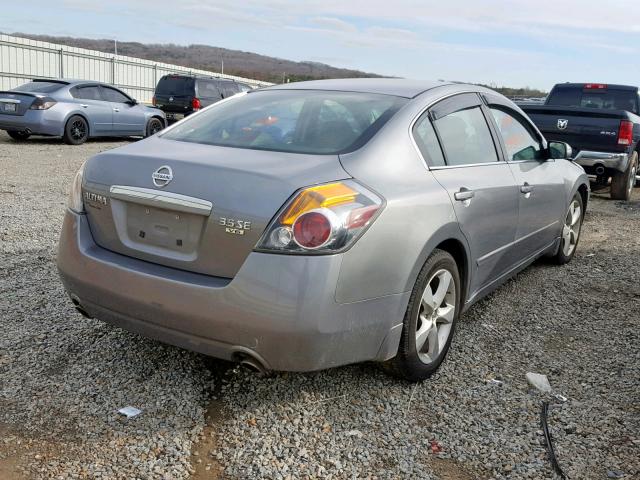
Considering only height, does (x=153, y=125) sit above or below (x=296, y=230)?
below

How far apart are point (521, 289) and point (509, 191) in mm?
1383

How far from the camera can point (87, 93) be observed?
14750 mm

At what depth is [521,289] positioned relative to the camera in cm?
520

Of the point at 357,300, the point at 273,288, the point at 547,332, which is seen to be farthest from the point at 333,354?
the point at 547,332

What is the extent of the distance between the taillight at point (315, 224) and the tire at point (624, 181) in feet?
27.6

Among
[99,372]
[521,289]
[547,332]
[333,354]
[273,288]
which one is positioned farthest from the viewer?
[521,289]

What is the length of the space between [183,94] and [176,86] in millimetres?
448

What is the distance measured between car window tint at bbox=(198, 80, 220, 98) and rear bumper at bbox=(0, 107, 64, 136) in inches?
214

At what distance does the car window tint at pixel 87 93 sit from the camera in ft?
47.3

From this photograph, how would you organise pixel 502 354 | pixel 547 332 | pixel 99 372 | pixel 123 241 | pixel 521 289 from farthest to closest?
pixel 521 289 → pixel 547 332 → pixel 502 354 → pixel 99 372 → pixel 123 241

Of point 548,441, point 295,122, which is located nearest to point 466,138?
point 295,122

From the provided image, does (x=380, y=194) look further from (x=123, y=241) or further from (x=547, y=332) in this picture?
(x=547, y=332)

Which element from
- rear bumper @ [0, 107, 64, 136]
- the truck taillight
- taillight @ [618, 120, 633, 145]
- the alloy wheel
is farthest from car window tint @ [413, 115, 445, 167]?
the alloy wheel

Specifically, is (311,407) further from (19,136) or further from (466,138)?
(19,136)
